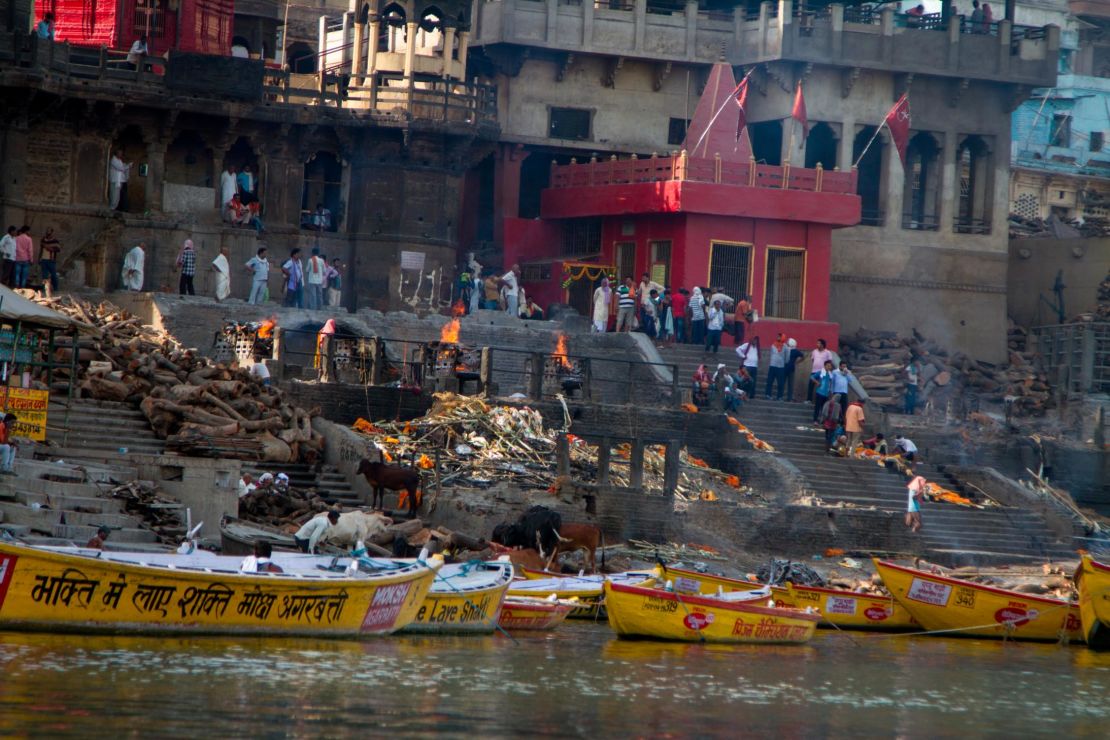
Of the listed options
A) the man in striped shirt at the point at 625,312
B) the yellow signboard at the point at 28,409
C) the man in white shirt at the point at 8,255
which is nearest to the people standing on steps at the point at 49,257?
the man in white shirt at the point at 8,255

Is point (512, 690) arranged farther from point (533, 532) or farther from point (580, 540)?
point (580, 540)

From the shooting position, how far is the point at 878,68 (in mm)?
46562

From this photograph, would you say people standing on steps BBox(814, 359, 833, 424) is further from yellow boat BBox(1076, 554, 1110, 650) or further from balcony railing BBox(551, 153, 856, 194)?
yellow boat BBox(1076, 554, 1110, 650)

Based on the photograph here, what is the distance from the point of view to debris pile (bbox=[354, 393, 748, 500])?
3077cm

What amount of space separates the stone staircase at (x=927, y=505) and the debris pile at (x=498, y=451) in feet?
5.86

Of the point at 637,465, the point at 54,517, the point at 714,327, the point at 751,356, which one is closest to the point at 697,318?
the point at 714,327

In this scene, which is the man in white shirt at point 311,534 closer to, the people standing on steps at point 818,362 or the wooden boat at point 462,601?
the wooden boat at point 462,601

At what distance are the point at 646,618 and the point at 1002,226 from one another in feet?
87.2

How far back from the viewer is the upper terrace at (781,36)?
150 feet

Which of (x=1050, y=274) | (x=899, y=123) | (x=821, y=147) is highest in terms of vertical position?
(x=899, y=123)

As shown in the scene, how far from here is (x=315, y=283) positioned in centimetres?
3894

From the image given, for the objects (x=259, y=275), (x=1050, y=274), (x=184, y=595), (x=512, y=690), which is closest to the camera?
(x=512, y=690)

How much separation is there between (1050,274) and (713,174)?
10612 millimetres

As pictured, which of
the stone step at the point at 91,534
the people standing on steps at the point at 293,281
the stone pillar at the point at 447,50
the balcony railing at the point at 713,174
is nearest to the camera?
the stone step at the point at 91,534
